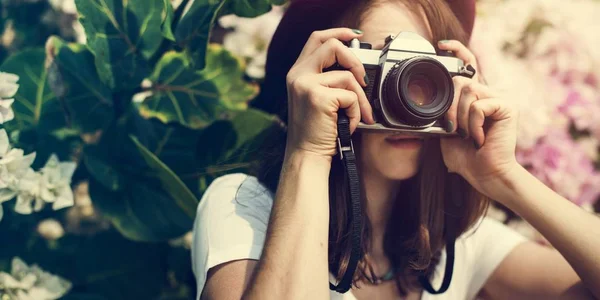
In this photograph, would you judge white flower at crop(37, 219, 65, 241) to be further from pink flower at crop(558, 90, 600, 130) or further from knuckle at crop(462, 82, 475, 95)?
pink flower at crop(558, 90, 600, 130)

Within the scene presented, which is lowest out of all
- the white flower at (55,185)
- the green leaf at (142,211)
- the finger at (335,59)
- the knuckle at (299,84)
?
the green leaf at (142,211)

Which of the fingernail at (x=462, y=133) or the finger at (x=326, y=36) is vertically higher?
the finger at (x=326, y=36)

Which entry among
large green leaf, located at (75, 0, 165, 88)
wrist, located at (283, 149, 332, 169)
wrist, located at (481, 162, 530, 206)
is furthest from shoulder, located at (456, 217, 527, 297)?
large green leaf, located at (75, 0, 165, 88)

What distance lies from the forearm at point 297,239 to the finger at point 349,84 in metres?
0.07

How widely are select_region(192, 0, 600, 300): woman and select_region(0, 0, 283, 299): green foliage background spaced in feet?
0.19

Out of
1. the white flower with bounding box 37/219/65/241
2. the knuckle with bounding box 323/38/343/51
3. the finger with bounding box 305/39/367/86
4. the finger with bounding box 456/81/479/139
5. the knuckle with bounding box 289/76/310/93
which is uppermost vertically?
the knuckle with bounding box 323/38/343/51

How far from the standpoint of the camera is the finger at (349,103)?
62 cm

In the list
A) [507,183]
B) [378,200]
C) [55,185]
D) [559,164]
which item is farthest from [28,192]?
[559,164]

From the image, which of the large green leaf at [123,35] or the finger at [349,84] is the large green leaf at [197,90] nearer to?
the large green leaf at [123,35]

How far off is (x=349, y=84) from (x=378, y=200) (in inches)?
10.1

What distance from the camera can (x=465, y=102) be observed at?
2.32ft

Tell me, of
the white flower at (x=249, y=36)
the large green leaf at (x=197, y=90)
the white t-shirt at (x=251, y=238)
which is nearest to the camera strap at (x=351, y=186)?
the white t-shirt at (x=251, y=238)

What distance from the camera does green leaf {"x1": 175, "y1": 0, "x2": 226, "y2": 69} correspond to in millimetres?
679

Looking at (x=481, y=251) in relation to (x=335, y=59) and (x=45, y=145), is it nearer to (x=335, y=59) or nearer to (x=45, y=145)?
(x=335, y=59)
